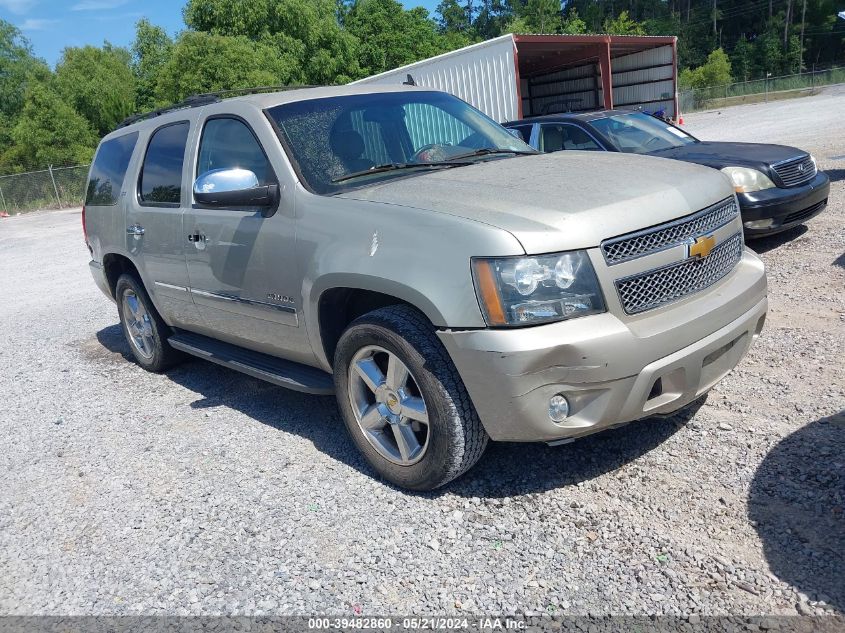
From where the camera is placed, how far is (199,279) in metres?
4.68

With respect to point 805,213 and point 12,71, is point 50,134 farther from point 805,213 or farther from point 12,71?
point 805,213

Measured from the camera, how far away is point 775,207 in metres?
6.97

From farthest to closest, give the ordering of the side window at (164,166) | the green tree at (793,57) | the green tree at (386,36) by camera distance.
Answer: the green tree at (793,57) < the green tree at (386,36) < the side window at (164,166)

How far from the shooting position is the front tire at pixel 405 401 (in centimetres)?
317

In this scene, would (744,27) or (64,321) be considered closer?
(64,321)

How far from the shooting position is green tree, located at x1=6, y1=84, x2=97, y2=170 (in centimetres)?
4284

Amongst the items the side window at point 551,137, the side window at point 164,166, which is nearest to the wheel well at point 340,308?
the side window at point 164,166

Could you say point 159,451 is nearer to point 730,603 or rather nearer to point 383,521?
point 383,521

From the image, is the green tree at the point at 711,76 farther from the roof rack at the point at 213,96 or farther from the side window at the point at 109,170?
the roof rack at the point at 213,96

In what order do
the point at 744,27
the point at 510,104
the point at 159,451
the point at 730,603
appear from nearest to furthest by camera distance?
1. the point at 730,603
2. the point at 159,451
3. the point at 510,104
4. the point at 744,27

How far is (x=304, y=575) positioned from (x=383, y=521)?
0.47 metres

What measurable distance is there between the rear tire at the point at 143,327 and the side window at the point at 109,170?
688 millimetres

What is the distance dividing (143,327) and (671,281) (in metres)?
4.35

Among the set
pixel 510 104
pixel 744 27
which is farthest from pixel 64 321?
pixel 744 27
